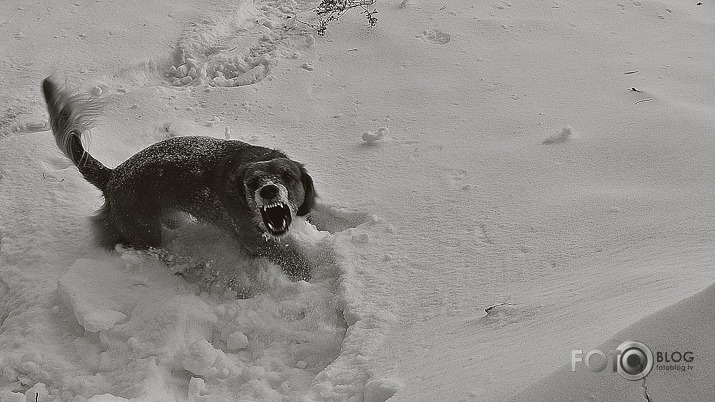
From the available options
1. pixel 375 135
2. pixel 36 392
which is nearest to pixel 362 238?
pixel 375 135

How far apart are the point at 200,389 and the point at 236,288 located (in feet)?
1.85

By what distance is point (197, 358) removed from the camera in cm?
214

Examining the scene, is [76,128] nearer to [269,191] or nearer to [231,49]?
[269,191]

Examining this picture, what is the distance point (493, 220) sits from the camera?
272 centimetres

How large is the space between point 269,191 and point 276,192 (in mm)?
26

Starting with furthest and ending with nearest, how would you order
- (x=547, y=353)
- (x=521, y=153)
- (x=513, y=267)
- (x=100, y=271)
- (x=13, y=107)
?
(x=13, y=107) < (x=521, y=153) < (x=100, y=271) < (x=513, y=267) < (x=547, y=353)

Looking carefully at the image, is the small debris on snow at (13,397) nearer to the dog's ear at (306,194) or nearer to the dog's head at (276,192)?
the dog's head at (276,192)

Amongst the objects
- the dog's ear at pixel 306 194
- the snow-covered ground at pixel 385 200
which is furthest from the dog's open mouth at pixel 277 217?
the snow-covered ground at pixel 385 200

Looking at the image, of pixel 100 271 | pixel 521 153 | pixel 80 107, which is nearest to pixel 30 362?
pixel 100 271

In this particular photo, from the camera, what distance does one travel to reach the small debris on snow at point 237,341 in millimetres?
2283

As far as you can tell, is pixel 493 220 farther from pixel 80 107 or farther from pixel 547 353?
pixel 80 107

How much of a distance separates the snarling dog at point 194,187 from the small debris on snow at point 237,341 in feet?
1.31

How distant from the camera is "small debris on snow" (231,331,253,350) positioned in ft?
7.49

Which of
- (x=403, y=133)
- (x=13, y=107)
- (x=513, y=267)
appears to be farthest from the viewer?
(x=13, y=107)
